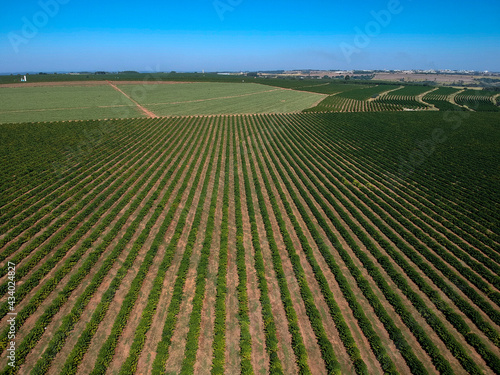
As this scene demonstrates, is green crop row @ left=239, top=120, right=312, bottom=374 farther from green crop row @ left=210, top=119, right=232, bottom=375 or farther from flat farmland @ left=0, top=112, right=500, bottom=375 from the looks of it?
green crop row @ left=210, top=119, right=232, bottom=375

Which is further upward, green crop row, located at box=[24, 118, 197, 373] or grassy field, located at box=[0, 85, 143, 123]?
grassy field, located at box=[0, 85, 143, 123]

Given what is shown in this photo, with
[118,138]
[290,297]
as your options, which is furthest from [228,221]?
[118,138]

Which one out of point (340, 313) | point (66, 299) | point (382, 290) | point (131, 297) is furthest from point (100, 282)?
point (382, 290)

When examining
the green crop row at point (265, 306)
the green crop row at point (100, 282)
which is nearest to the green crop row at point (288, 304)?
the green crop row at point (265, 306)

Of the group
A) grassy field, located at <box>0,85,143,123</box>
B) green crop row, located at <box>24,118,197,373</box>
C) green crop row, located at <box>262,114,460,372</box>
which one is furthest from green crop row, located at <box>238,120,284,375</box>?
grassy field, located at <box>0,85,143,123</box>

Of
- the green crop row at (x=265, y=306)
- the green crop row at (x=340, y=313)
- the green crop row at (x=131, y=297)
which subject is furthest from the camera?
the green crop row at (x=340, y=313)

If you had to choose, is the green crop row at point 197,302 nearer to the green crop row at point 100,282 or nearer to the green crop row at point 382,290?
the green crop row at point 100,282

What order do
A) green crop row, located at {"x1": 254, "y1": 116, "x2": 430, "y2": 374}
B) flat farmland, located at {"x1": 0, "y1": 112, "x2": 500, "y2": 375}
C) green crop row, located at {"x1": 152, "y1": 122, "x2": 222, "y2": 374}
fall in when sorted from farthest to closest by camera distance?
flat farmland, located at {"x1": 0, "y1": 112, "x2": 500, "y2": 375} → green crop row, located at {"x1": 254, "y1": 116, "x2": 430, "y2": 374} → green crop row, located at {"x1": 152, "y1": 122, "x2": 222, "y2": 374}

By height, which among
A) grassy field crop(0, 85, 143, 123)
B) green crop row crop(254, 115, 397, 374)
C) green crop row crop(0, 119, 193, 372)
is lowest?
green crop row crop(254, 115, 397, 374)
